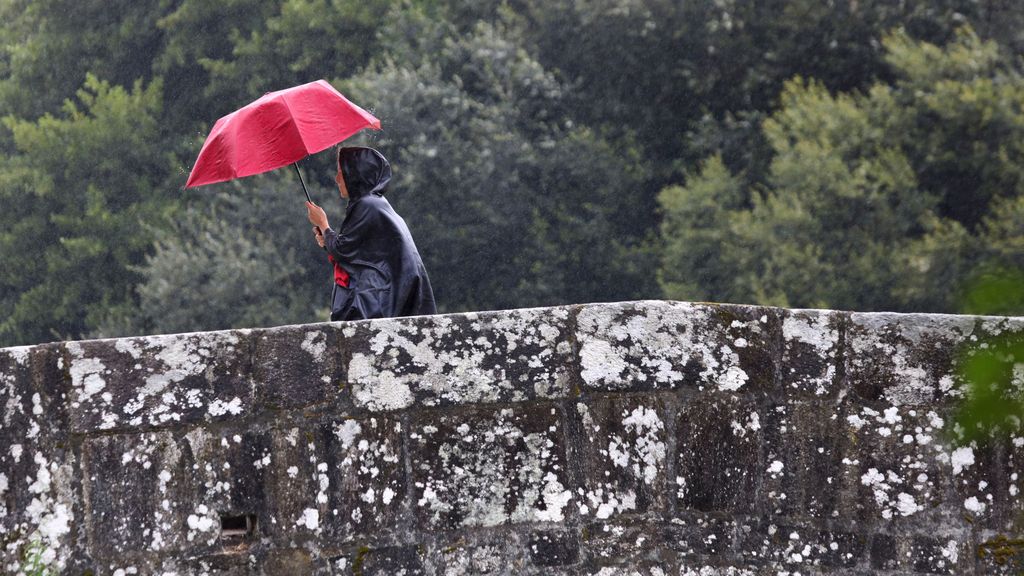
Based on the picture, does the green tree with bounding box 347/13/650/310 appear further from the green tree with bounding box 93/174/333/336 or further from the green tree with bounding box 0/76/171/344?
the green tree with bounding box 0/76/171/344

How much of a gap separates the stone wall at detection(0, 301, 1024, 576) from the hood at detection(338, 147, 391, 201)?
1514mm

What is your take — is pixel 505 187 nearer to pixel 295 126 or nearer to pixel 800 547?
pixel 295 126

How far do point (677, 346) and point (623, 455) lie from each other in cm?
34

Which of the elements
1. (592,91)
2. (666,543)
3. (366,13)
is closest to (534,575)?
(666,543)

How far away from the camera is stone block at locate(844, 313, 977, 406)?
12.0 feet

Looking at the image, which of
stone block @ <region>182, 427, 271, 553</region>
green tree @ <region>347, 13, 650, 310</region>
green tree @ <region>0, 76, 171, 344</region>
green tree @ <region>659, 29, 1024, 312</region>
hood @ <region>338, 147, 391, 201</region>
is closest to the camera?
stone block @ <region>182, 427, 271, 553</region>

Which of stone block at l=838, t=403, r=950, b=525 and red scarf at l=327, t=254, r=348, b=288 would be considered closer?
stone block at l=838, t=403, r=950, b=525

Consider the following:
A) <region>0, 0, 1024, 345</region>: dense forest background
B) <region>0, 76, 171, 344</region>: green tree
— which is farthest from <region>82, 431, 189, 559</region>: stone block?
<region>0, 76, 171, 344</region>: green tree

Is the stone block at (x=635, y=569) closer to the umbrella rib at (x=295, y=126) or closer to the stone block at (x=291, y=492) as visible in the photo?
the stone block at (x=291, y=492)

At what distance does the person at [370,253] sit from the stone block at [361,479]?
1316 millimetres

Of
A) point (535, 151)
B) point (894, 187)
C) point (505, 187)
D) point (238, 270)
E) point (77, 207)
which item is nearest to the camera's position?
point (894, 187)

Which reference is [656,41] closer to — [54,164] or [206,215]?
[206,215]

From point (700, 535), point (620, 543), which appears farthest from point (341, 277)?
point (700, 535)

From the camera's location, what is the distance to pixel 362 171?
5.05 m
